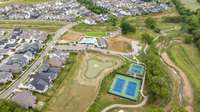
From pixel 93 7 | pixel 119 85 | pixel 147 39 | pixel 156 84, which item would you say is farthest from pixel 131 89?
pixel 93 7

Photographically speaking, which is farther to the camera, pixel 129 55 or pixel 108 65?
pixel 129 55

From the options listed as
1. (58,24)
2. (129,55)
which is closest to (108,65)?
(129,55)

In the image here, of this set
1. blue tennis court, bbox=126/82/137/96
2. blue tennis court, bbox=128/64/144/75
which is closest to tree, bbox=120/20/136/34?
blue tennis court, bbox=128/64/144/75

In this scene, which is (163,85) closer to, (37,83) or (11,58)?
(37,83)

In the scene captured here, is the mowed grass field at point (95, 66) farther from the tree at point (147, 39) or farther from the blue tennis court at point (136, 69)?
the tree at point (147, 39)

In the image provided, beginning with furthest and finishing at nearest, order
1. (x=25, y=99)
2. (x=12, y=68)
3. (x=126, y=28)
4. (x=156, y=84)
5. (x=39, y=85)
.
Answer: (x=126, y=28) → (x=12, y=68) → (x=39, y=85) → (x=156, y=84) → (x=25, y=99)

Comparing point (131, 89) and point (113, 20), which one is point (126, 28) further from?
point (131, 89)

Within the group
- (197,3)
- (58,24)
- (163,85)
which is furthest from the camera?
(197,3)
